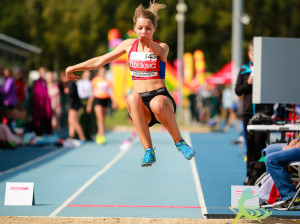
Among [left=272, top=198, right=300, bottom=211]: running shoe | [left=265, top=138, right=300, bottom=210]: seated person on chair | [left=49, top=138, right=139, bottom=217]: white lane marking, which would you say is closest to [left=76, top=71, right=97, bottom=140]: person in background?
[left=49, top=138, right=139, bottom=217]: white lane marking

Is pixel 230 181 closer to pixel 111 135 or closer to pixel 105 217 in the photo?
pixel 105 217

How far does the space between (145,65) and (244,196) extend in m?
2.25

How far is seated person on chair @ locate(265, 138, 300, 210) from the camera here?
7.67m

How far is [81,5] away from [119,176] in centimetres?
5626

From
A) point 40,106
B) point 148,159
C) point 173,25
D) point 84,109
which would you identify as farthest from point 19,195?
Answer: point 173,25

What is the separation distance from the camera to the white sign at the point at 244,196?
24.5 feet

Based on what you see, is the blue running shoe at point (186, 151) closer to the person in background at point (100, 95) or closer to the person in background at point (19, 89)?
the person in background at point (100, 95)

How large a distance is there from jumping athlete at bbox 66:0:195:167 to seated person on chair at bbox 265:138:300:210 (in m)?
1.78

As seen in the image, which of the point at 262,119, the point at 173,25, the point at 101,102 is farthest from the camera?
the point at 173,25

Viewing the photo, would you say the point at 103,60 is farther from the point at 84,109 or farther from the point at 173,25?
the point at 173,25

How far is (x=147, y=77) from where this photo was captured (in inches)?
246

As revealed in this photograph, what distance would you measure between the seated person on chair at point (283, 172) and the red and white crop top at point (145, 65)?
2217 mm

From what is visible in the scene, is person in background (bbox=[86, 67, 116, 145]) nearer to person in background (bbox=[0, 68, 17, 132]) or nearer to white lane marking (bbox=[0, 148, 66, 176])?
white lane marking (bbox=[0, 148, 66, 176])

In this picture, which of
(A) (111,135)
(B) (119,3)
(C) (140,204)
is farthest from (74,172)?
(B) (119,3)
